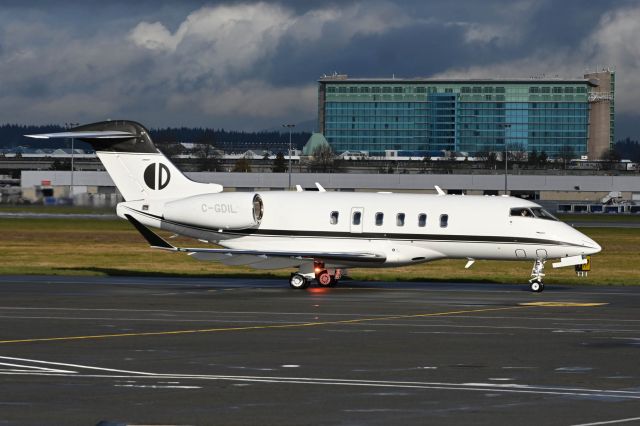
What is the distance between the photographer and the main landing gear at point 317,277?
3947 cm

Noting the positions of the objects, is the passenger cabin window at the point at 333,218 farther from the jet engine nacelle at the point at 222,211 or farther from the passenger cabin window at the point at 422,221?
→ the passenger cabin window at the point at 422,221

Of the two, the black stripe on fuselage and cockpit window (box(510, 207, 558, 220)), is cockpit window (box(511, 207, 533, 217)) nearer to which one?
cockpit window (box(510, 207, 558, 220))

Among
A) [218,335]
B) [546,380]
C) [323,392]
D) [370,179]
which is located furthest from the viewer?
[370,179]

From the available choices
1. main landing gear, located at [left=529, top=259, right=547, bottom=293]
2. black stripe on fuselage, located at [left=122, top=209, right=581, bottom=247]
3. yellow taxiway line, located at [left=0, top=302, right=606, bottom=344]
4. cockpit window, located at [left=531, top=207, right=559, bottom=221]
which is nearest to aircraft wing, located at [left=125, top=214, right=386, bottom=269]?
black stripe on fuselage, located at [left=122, top=209, right=581, bottom=247]

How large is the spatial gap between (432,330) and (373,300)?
27.4 ft

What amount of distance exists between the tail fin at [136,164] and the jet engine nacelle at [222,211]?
151 centimetres

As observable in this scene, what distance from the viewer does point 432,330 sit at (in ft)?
86.4

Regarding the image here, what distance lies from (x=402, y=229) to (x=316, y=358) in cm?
1872

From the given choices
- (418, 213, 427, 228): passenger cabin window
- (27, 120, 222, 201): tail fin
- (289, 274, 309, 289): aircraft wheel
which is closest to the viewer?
(289, 274, 309, 289): aircraft wheel

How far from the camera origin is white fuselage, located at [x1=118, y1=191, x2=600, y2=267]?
38812 mm

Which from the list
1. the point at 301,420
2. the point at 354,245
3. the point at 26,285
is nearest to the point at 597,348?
the point at 301,420

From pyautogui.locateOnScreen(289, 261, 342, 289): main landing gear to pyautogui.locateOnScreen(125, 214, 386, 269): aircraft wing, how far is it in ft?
1.55

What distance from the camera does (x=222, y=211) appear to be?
40.8 meters

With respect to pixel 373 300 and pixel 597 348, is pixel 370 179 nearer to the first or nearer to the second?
pixel 373 300
